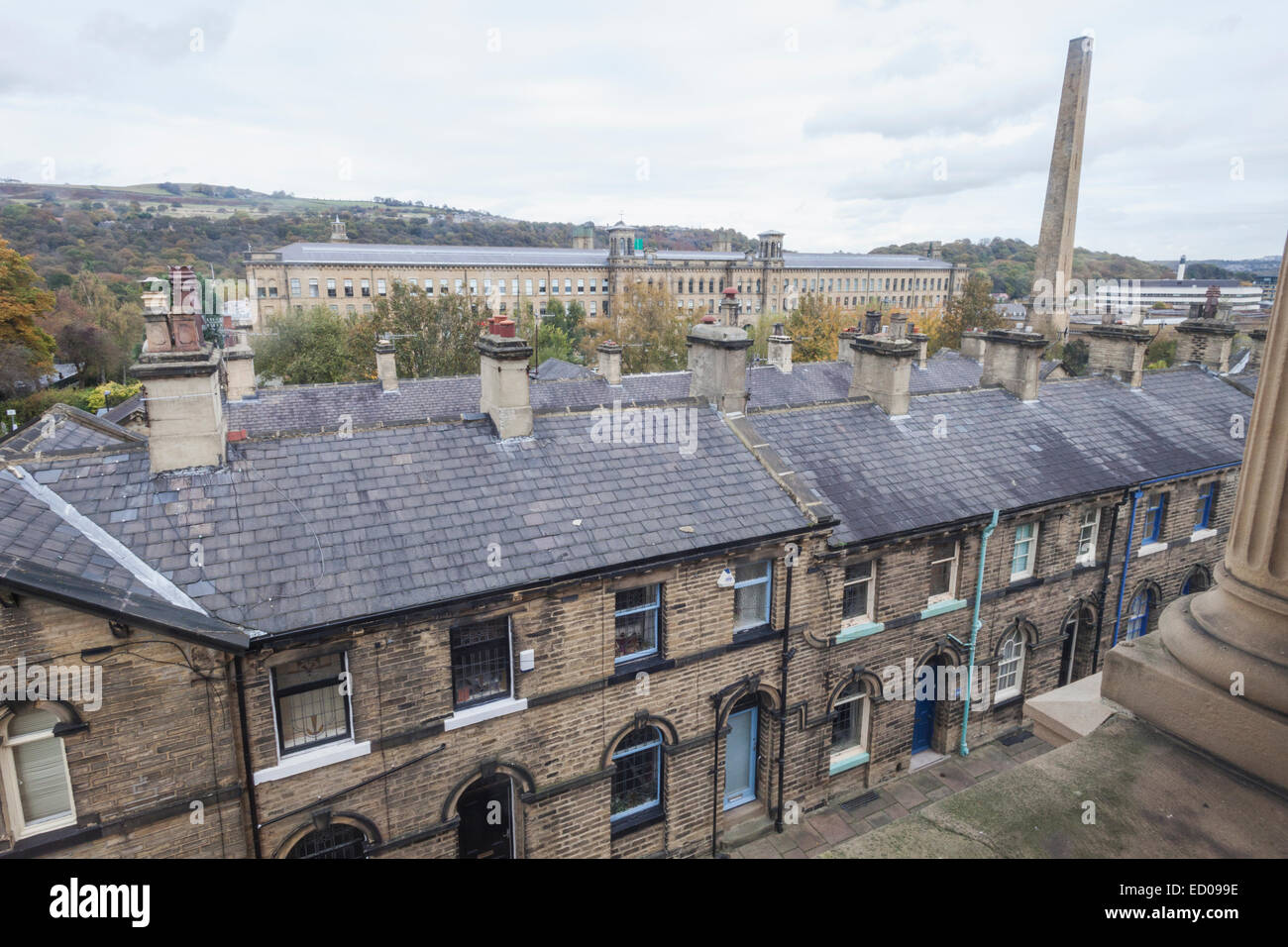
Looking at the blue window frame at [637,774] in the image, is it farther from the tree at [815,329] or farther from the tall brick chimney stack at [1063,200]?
the tall brick chimney stack at [1063,200]

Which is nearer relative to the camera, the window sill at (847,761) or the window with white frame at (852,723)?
the window sill at (847,761)

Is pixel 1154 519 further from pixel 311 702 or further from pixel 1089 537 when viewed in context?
pixel 311 702

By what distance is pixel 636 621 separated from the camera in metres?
11.9

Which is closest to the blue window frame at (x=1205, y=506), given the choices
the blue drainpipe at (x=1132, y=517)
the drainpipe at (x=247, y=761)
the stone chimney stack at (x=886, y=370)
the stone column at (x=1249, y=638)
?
the blue drainpipe at (x=1132, y=517)

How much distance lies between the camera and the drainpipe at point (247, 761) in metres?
9.05

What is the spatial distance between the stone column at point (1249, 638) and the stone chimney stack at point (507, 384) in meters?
10.4

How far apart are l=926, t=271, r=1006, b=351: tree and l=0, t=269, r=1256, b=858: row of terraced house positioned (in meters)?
44.7

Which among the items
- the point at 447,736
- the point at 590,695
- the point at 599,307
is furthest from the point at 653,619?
the point at 599,307

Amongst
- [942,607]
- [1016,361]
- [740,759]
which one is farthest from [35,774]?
[1016,361]

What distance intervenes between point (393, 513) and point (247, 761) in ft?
12.1

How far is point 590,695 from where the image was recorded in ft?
37.3

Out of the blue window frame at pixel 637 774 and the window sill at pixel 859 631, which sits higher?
the window sill at pixel 859 631

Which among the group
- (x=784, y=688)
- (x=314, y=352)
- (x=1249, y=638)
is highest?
(x=1249, y=638)
